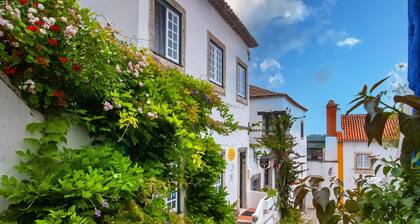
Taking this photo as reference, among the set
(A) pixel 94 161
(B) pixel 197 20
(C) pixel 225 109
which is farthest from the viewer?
(B) pixel 197 20

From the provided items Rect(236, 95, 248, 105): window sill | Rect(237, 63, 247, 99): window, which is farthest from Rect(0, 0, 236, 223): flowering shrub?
Rect(237, 63, 247, 99): window

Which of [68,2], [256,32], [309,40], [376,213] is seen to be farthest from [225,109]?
[256,32]

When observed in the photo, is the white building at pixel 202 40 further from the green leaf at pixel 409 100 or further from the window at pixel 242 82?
the green leaf at pixel 409 100

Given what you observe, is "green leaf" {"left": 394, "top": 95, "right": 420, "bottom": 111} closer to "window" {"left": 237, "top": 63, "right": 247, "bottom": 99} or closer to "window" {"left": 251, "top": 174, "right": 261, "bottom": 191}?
"window" {"left": 237, "top": 63, "right": 247, "bottom": 99}

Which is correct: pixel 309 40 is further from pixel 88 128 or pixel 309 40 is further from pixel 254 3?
pixel 88 128

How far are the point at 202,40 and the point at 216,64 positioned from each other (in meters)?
1.29

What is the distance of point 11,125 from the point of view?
2430mm

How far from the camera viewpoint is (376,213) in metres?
1.27

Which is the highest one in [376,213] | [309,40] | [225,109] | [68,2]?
[309,40]

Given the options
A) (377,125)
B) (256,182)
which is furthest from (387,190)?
(256,182)

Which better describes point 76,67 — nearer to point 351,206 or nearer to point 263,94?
point 351,206

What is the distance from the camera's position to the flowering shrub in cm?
239

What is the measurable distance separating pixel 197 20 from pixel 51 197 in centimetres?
645

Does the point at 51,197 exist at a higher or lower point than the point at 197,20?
lower
